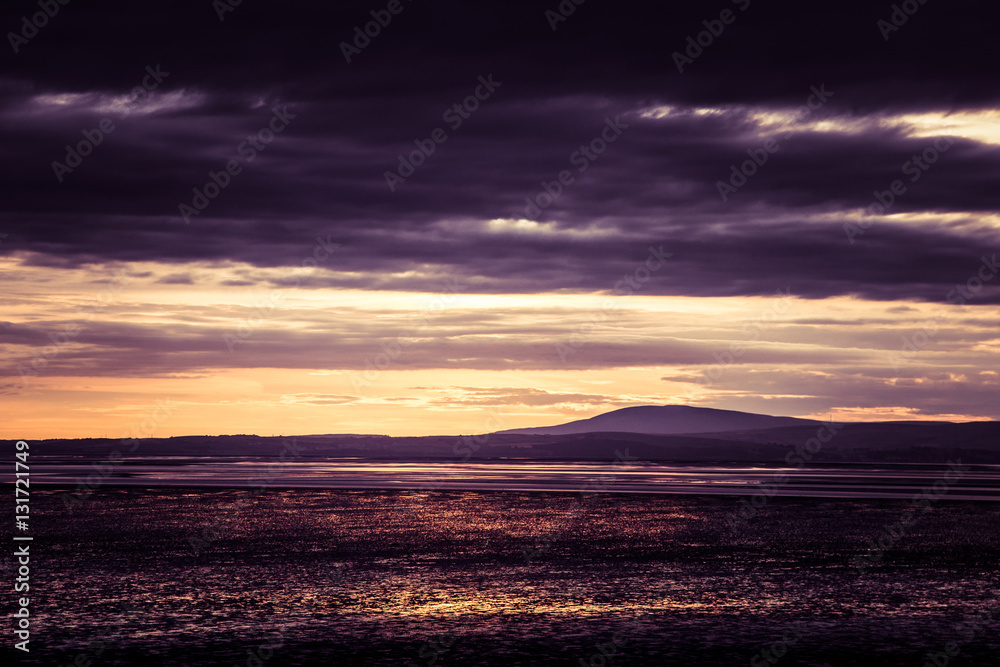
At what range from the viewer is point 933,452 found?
170 metres

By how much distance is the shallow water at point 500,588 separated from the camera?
52.9ft

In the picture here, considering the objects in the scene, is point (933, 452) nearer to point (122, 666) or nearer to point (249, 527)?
point (249, 527)

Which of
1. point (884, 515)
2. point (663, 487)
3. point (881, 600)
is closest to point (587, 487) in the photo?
point (663, 487)

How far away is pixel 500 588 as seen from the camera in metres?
21.9

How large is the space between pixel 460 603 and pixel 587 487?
39.9 m

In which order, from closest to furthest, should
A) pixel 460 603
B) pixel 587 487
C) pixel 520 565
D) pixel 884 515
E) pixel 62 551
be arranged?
pixel 460 603 < pixel 520 565 < pixel 62 551 < pixel 884 515 < pixel 587 487

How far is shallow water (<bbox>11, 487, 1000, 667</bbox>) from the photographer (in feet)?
52.9

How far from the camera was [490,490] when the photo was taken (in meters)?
56.5

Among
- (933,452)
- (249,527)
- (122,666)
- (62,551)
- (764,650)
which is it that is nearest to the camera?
(122,666)

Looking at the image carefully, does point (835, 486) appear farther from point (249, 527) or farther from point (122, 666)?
point (122, 666)

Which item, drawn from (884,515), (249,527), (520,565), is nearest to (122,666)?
(520,565)

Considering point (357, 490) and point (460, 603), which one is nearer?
point (460, 603)

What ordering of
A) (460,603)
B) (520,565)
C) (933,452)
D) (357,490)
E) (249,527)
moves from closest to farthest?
(460,603) → (520,565) → (249,527) → (357,490) → (933,452)

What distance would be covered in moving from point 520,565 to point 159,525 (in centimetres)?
1551
